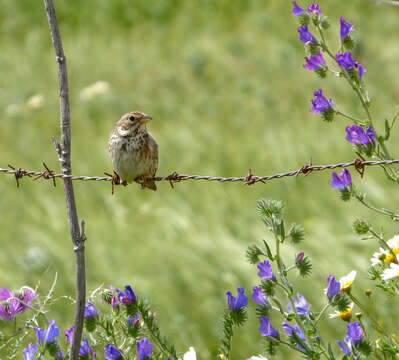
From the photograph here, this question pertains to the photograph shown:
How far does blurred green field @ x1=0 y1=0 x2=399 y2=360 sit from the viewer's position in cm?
439

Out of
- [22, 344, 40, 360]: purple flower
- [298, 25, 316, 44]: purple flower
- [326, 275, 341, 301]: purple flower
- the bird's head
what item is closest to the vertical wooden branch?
[22, 344, 40, 360]: purple flower

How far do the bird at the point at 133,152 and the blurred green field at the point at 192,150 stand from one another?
69 cm

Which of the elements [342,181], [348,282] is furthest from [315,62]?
[348,282]

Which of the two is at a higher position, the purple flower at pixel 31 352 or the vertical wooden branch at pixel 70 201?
the vertical wooden branch at pixel 70 201

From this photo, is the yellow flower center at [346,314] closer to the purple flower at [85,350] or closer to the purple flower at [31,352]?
the purple flower at [85,350]

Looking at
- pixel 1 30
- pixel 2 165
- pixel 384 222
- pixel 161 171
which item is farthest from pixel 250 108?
pixel 1 30

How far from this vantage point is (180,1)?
1526 cm

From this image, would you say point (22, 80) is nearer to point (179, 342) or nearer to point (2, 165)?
point (2, 165)

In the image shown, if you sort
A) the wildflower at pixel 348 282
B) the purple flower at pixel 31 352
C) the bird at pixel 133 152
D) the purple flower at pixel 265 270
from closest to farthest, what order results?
the purple flower at pixel 265 270 → the purple flower at pixel 31 352 → the wildflower at pixel 348 282 → the bird at pixel 133 152

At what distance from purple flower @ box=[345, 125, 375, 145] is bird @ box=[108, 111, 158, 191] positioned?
3.91 ft

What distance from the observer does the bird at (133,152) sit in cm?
315

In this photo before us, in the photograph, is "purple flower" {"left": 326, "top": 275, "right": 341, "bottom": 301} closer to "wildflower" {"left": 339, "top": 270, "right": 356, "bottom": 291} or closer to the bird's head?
"wildflower" {"left": 339, "top": 270, "right": 356, "bottom": 291}

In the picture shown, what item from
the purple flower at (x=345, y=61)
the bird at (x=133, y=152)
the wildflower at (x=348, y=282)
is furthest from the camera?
the bird at (x=133, y=152)

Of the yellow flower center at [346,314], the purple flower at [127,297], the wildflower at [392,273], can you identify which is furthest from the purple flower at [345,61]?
the purple flower at [127,297]
